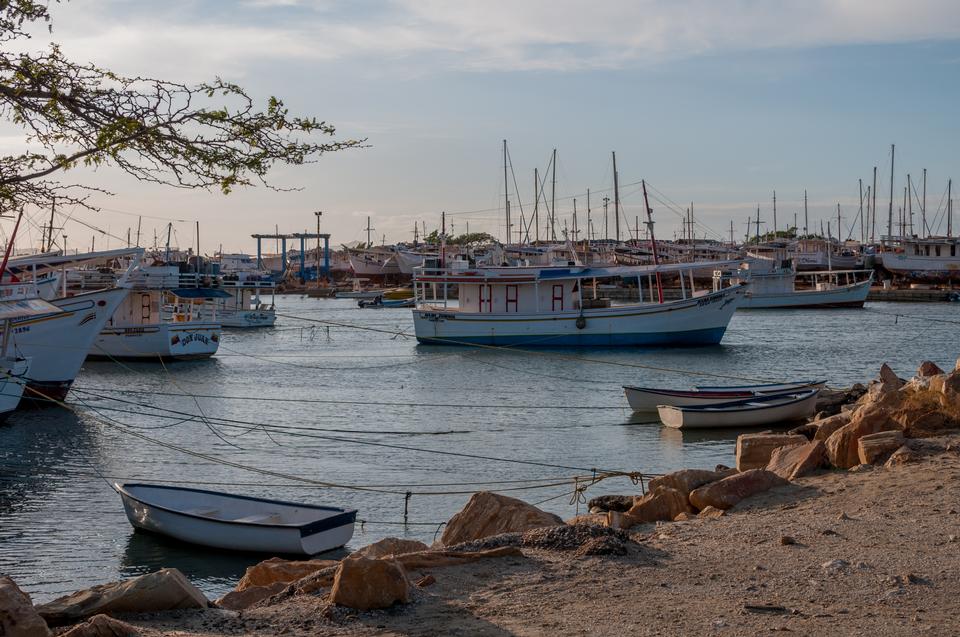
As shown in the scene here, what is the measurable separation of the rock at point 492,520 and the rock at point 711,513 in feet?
4.50

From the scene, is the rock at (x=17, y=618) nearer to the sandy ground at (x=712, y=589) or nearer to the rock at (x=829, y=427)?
the sandy ground at (x=712, y=589)

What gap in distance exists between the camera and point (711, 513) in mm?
9594

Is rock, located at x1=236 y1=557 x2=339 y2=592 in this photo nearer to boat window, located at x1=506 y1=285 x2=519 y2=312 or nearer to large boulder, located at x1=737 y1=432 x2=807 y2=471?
large boulder, located at x1=737 y1=432 x2=807 y2=471

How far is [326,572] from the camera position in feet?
25.3

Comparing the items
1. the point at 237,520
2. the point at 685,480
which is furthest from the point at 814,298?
the point at 685,480

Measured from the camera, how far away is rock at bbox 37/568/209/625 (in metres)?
7.03

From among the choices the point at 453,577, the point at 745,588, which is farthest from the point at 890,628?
the point at 453,577

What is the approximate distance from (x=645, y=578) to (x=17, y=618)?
151 inches

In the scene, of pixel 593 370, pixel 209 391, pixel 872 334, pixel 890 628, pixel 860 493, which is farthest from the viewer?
pixel 872 334

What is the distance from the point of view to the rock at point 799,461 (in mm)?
10812

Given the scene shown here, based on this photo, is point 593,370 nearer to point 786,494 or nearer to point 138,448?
point 138,448

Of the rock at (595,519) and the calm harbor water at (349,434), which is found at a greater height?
the rock at (595,519)

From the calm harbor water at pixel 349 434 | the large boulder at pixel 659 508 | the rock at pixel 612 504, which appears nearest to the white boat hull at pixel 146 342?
the calm harbor water at pixel 349 434

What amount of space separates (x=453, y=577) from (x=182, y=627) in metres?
1.81
